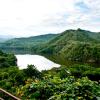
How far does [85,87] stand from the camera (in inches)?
352

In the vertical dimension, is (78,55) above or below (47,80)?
below

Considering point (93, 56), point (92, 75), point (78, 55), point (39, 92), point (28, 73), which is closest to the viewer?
point (39, 92)

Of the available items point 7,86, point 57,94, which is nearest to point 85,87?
point 57,94

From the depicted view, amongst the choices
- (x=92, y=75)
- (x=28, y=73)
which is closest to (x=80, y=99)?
(x=28, y=73)

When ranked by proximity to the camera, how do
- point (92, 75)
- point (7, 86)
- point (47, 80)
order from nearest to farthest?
point (47, 80) → point (7, 86) → point (92, 75)

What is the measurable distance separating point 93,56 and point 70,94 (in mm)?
145749

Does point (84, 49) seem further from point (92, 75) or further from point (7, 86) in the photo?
point (7, 86)

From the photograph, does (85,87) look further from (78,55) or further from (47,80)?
(78,55)

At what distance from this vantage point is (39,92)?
31.5 ft

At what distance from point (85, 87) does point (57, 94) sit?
960 millimetres

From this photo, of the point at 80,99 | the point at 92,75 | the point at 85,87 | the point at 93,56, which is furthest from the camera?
the point at 93,56

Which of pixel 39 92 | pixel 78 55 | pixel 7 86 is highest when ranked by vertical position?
pixel 39 92

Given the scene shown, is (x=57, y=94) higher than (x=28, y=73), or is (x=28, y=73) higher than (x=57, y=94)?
(x=57, y=94)

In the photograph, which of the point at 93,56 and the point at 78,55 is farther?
the point at 78,55
